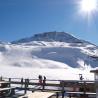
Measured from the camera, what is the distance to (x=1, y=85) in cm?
2011

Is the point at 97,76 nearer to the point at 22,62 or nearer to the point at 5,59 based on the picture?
the point at 22,62

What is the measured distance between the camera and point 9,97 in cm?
1798

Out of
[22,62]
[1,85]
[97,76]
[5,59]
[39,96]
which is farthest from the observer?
[5,59]

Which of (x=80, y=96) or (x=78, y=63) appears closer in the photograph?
(x=80, y=96)

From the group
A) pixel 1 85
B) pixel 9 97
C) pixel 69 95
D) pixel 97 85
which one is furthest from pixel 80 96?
pixel 97 85

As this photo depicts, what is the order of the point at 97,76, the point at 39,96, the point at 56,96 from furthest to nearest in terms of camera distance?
1. the point at 56,96
2. the point at 39,96
3. the point at 97,76

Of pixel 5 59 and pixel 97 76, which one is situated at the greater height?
pixel 5 59

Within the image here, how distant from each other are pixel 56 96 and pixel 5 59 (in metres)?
177

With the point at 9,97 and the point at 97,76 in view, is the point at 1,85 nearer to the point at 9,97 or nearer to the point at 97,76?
the point at 9,97

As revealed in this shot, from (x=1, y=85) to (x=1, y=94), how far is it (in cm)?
201

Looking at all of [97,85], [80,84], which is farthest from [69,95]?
[97,85]

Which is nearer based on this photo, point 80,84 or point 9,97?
point 9,97

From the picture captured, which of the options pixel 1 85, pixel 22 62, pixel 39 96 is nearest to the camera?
pixel 39 96

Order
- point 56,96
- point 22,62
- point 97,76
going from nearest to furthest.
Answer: point 97,76 < point 56,96 < point 22,62
